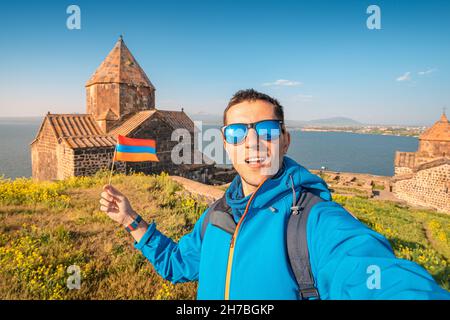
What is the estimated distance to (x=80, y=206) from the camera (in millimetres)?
6836

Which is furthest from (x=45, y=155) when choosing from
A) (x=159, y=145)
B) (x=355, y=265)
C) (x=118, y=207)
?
(x=355, y=265)

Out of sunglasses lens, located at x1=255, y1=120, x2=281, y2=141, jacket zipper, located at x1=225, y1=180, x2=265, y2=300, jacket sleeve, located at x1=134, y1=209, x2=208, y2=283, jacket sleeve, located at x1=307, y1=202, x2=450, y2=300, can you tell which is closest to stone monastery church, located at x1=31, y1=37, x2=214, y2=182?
jacket sleeve, located at x1=134, y1=209, x2=208, y2=283

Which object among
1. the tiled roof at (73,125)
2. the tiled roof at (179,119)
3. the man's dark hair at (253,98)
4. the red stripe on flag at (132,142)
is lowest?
the red stripe on flag at (132,142)

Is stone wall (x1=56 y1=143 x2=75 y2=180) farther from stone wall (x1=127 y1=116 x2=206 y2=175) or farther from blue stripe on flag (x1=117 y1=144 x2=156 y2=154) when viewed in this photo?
blue stripe on flag (x1=117 y1=144 x2=156 y2=154)

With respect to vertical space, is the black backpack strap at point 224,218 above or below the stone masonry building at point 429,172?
above

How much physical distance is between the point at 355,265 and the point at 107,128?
51.7 ft

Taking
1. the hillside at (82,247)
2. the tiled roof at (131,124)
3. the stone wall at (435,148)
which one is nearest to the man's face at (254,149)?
the hillside at (82,247)

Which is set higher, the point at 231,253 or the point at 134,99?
the point at 134,99

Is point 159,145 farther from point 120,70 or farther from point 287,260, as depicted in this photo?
point 287,260

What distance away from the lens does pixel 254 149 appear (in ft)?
5.51

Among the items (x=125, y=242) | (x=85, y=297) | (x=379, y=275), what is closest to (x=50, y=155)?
(x=125, y=242)

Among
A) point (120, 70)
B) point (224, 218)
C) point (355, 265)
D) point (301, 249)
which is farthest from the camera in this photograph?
point (120, 70)

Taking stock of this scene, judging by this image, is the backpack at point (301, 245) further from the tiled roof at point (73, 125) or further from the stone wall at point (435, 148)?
the stone wall at point (435, 148)

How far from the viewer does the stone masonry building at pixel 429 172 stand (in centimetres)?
2086
